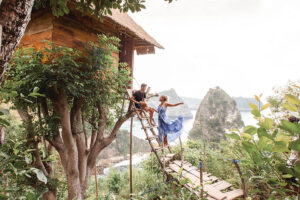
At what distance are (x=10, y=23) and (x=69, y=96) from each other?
4148 mm

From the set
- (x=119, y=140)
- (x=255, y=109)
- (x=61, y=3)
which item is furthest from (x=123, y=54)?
(x=119, y=140)

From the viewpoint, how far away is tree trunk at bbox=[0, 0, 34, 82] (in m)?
0.79

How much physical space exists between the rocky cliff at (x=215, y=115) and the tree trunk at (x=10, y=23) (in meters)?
26.6

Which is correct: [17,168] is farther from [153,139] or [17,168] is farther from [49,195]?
[49,195]

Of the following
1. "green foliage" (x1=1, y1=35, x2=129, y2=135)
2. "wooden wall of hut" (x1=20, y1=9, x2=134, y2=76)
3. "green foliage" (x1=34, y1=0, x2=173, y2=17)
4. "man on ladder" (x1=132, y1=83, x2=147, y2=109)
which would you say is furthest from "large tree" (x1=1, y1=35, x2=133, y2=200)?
"green foliage" (x1=34, y1=0, x2=173, y2=17)

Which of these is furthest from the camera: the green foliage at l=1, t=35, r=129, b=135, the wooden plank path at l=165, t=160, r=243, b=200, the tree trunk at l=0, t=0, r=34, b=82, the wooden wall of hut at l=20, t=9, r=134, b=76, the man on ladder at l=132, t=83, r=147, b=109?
the man on ladder at l=132, t=83, r=147, b=109

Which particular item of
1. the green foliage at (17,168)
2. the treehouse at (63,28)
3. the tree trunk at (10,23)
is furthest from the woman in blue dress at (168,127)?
the tree trunk at (10,23)

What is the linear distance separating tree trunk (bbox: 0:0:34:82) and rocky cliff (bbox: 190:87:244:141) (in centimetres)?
2657

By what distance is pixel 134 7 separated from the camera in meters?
2.18

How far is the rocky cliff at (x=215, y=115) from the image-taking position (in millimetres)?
26984

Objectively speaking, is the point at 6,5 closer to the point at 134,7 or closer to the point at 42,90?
the point at 134,7

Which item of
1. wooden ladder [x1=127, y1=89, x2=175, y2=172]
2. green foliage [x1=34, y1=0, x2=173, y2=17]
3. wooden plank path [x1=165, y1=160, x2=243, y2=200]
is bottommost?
wooden plank path [x1=165, y1=160, x2=243, y2=200]

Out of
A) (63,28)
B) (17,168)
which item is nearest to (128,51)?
(63,28)

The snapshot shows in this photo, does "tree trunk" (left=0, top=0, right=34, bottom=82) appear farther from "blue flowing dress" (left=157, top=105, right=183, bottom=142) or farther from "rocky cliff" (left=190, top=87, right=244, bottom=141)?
"rocky cliff" (left=190, top=87, right=244, bottom=141)
